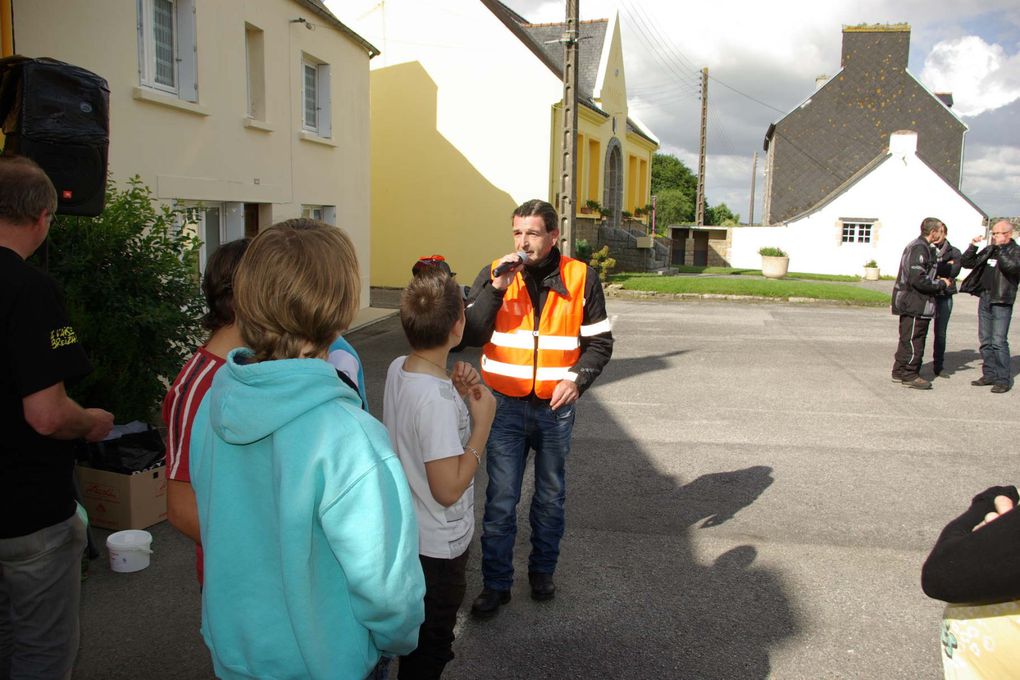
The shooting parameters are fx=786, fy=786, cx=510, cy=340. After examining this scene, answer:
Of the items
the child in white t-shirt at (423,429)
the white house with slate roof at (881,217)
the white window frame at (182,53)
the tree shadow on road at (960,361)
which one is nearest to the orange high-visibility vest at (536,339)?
the child in white t-shirt at (423,429)

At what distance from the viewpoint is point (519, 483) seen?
12.8ft

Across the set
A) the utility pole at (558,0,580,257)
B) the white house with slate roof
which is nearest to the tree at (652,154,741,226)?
the white house with slate roof

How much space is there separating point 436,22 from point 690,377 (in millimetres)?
15339

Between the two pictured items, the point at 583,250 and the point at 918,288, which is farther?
the point at 583,250

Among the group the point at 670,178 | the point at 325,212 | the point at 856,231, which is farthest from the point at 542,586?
the point at 670,178

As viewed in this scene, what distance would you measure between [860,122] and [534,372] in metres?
43.5

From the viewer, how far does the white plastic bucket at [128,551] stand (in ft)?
14.0

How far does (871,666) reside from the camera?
11.3ft

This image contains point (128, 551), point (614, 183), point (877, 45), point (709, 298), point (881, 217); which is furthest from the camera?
point (877, 45)

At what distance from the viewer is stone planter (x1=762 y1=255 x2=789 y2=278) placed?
32.5 meters

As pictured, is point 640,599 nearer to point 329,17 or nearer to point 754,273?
point 329,17

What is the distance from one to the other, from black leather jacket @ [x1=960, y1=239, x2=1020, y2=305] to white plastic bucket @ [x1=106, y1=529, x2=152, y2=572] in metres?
8.83

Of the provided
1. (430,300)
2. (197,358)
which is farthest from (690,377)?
(197,358)

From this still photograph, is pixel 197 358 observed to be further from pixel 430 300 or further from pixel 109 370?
pixel 109 370
